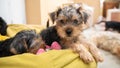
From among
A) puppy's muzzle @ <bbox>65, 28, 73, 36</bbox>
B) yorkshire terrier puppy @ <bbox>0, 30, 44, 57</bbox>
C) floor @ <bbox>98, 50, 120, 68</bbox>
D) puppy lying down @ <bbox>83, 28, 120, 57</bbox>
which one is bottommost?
floor @ <bbox>98, 50, 120, 68</bbox>

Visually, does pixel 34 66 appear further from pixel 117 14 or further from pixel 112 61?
pixel 117 14

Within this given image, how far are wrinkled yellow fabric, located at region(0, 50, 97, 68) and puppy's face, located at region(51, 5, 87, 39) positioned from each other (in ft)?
0.51

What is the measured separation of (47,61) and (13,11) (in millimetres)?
1658

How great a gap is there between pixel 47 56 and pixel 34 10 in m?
1.83

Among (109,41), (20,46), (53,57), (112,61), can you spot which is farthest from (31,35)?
(109,41)

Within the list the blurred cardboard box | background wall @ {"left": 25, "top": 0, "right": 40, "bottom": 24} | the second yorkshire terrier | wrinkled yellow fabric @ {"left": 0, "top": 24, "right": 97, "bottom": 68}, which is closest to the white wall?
background wall @ {"left": 25, "top": 0, "right": 40, "bottom": 24}

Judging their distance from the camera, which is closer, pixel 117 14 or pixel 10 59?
pixel 10 59

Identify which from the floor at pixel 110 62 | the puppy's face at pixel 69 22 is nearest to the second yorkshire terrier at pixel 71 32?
the puppy's face at pixel 69 22

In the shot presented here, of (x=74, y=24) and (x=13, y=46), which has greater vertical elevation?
(x=74, y=24)

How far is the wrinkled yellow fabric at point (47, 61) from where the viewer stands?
3.40ft

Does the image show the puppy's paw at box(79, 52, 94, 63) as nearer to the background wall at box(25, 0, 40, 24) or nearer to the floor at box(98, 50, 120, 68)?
the floor at box(98, 50, 120, 68)

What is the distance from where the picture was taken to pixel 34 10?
9.41 feet

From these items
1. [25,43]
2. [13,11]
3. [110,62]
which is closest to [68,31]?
[25,43]

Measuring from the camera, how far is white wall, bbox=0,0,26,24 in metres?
2.40
